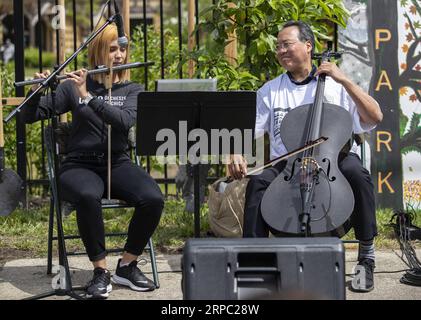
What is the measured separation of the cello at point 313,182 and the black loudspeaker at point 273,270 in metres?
0.89

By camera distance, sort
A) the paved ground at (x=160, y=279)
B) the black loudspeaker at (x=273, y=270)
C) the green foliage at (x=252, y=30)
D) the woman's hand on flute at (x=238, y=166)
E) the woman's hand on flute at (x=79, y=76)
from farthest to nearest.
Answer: the green foliage at (x=252, y=30)
the paved ground at (x=160, y=279)
the woman's hand on flute at (x=238, y=166)
the woman's hand on flute at (x=79, y=76)
the black loudspeaker at (x=273, y=270)

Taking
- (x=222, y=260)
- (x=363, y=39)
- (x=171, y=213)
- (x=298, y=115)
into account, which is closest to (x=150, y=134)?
(x=298, y=115)

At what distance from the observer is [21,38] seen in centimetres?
664

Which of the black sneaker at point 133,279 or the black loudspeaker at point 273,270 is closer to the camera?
the black loudspeaker at point 273,270

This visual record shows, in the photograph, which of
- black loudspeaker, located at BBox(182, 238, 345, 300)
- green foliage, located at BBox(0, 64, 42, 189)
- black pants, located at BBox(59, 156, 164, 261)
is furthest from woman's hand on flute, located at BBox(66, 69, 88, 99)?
green foliage, located at BBox(0, 64, 42, 189)

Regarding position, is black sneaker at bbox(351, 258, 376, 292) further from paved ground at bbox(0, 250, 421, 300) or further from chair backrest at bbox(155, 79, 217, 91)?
chair backrest at bbox(155, 79, 217, 91)

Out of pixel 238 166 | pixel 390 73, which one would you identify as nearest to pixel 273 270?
pixel 238 166

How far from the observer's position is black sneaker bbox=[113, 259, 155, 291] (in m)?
4.76

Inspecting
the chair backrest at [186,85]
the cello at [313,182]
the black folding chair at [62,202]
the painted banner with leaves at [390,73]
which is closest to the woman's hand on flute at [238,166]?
the cello at [313,182]

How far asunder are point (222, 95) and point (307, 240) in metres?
1.37

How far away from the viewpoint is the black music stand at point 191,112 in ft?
14.7

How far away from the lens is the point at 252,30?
5457 millimetres

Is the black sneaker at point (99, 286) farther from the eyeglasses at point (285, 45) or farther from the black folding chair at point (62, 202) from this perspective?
the eyeglasses at point (285, 45)

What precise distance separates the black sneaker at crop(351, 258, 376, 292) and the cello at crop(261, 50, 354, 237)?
1.04 ft
